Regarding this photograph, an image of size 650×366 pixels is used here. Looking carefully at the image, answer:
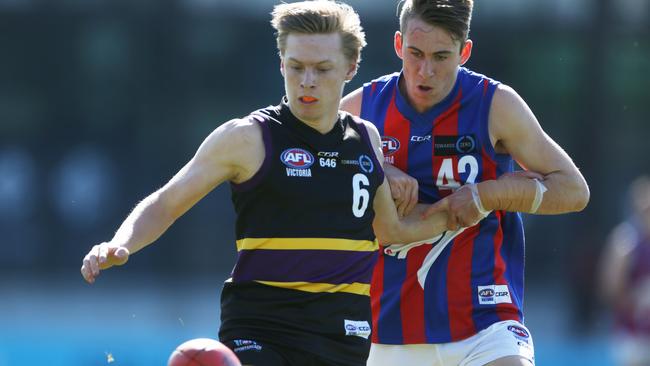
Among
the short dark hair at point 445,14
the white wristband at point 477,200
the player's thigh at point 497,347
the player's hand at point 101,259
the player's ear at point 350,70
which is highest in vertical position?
the short dark hair at point 445,14

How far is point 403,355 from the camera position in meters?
5.78

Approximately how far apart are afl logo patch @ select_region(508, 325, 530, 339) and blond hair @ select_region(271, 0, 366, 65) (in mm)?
1398

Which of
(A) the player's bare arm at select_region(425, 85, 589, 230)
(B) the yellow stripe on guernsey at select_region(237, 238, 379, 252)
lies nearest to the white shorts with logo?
(A) the player's bare arm at select_region(425, 85, 589, 230)

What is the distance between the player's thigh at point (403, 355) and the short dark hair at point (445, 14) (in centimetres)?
141

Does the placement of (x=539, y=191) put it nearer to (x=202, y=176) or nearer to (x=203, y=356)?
(x=202, y=176)

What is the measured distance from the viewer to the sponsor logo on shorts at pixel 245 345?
183 inches

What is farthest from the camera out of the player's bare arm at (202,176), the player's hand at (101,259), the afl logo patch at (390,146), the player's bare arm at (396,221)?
the afl logo patch at (390,146)

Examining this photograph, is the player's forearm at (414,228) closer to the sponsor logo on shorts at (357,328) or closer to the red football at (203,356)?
the sponsor logo on shorts at (357,328)

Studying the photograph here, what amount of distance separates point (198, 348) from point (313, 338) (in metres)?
0.62

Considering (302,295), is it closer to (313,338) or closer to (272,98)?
(313,338)

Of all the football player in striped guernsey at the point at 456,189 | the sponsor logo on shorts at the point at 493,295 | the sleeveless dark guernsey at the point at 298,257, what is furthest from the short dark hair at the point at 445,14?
the sponsor logo on shorts at the point at 493,295

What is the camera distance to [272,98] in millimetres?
18984

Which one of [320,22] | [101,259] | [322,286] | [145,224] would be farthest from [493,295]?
[101,259]

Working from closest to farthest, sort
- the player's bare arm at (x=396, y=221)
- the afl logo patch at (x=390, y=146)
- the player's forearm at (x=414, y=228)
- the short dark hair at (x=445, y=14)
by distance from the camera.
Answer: the player's bare arm at (x=396, y=221), the player's forearm at (x=414, y=228), the short dark hair at (x=445, y=14), the afl logo patch at (x=390, y=146)
